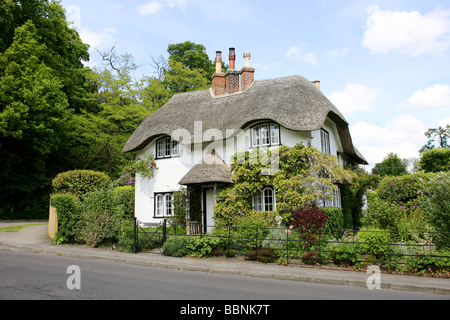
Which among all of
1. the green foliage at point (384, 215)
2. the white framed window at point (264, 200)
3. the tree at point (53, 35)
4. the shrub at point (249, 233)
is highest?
the tree at point (53, 35)

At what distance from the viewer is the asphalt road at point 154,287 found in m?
6.70

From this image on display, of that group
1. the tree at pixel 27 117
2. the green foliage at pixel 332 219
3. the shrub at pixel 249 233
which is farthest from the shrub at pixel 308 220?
the tree at pixel 27 117

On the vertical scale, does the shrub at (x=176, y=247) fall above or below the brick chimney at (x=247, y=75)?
below

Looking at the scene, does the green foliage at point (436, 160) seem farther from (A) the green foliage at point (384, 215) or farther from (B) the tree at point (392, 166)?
(B) the tree at point (392, 166)

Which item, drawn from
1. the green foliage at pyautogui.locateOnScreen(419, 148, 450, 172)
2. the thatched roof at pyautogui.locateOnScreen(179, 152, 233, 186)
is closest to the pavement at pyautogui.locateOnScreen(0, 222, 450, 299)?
the thatched roof at pyautogui.locateOnScreen(179, 152, 233, 186)

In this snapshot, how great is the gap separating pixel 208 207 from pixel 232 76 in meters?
7.98

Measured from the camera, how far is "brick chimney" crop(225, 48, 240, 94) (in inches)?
771

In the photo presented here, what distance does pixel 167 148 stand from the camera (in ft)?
61.6

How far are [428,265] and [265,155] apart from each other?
750cm

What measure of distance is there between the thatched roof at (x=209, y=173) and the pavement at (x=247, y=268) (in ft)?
12.9

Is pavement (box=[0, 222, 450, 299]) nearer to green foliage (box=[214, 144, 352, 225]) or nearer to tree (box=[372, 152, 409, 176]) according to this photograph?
green foliage (box=[214, 144, 352, 225])

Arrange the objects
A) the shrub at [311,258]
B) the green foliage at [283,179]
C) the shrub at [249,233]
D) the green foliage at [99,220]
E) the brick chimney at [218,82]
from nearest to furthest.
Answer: the shrub at [311,258]
the shrub at [249,233]
the green foliage at [283,179]
the green foliage at [99,220]
the brick chimney at [218,82]
